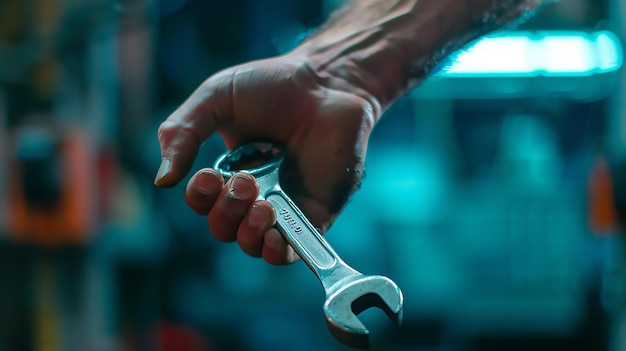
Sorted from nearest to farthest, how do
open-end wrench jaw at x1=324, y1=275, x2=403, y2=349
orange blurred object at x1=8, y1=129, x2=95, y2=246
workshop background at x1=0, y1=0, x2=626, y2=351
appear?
open-end wrench jaw at x1=324, y1=275, x2=403, y2=349, orange blurred object at x1=8, y1=129, x2=95, y2=246, workshop background at x1=0, y1=0, x2=626, y2=351

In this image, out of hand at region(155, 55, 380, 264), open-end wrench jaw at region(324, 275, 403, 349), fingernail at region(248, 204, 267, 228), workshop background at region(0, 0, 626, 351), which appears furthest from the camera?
workshop background at region(0, 0, 626, 351)

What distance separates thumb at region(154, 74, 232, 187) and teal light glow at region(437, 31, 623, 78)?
2361mm

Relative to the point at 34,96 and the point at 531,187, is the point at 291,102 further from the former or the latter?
the point at 531,187

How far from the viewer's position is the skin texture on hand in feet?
2.41

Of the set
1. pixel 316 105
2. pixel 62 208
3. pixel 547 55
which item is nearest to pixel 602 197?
pixel 547 55

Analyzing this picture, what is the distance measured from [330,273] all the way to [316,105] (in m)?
0.25

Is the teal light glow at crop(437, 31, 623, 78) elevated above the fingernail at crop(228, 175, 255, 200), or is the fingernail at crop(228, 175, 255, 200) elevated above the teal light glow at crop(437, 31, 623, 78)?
the fingernail at crop(228, 175, 255, 200)

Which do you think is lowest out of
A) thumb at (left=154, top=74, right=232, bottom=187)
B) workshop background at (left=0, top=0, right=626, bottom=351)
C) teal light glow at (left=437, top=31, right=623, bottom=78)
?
workshop background at (left=0, top=0, right=626, bottom=351)

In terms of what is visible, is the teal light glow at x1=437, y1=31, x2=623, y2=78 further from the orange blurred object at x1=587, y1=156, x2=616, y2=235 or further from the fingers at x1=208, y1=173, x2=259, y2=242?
the fingers at x1=208, y1=173, x2=259, y2=242

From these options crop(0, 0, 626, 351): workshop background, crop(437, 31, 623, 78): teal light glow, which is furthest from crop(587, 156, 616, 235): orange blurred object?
crop(437, 31, 623, 78): teal light glow

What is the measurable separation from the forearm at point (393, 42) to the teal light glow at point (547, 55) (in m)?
2.14

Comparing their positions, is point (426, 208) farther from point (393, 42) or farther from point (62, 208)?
point (393, 42)

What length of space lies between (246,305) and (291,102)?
2.40 metres

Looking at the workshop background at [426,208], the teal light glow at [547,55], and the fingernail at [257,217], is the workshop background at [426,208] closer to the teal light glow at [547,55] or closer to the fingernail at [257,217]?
the teal light glow at [547,55]
